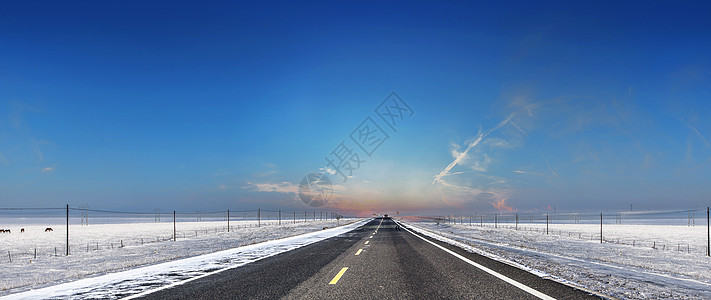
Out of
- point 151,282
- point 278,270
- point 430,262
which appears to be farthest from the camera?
point 430,262

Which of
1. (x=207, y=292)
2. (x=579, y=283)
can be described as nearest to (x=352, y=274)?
(x=207, y=292)

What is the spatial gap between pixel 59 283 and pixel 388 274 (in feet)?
28.5

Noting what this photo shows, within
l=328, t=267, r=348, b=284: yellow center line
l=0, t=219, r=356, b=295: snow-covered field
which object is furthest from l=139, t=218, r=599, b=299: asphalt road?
l=0, t=219, r=356, b=295: snow-covered field

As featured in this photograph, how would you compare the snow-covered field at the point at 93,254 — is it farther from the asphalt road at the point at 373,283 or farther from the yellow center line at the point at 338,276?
the yellow center line at the point at 338,276

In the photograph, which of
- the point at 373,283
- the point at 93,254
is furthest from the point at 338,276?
the point at 93,254

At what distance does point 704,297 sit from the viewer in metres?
7.45

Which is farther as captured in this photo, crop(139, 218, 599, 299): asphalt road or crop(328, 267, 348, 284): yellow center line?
crop(328, 267, 348, 284): yellow center line

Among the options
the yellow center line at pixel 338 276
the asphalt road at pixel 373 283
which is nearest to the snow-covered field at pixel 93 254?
the asphalt road at pixel 373 283

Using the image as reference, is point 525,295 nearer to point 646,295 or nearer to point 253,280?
point 646,295

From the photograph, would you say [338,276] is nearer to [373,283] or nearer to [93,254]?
[373,283]

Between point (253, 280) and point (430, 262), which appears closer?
point (253, 280)

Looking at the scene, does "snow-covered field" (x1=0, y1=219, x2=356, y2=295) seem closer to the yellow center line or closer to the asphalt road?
the asphalt road

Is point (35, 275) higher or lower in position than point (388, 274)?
lower

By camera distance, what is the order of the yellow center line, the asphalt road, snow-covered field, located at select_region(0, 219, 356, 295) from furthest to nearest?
snow-covered field, located at select_region(0, 219, 356, 295), the yellow center line, the asphalt road
